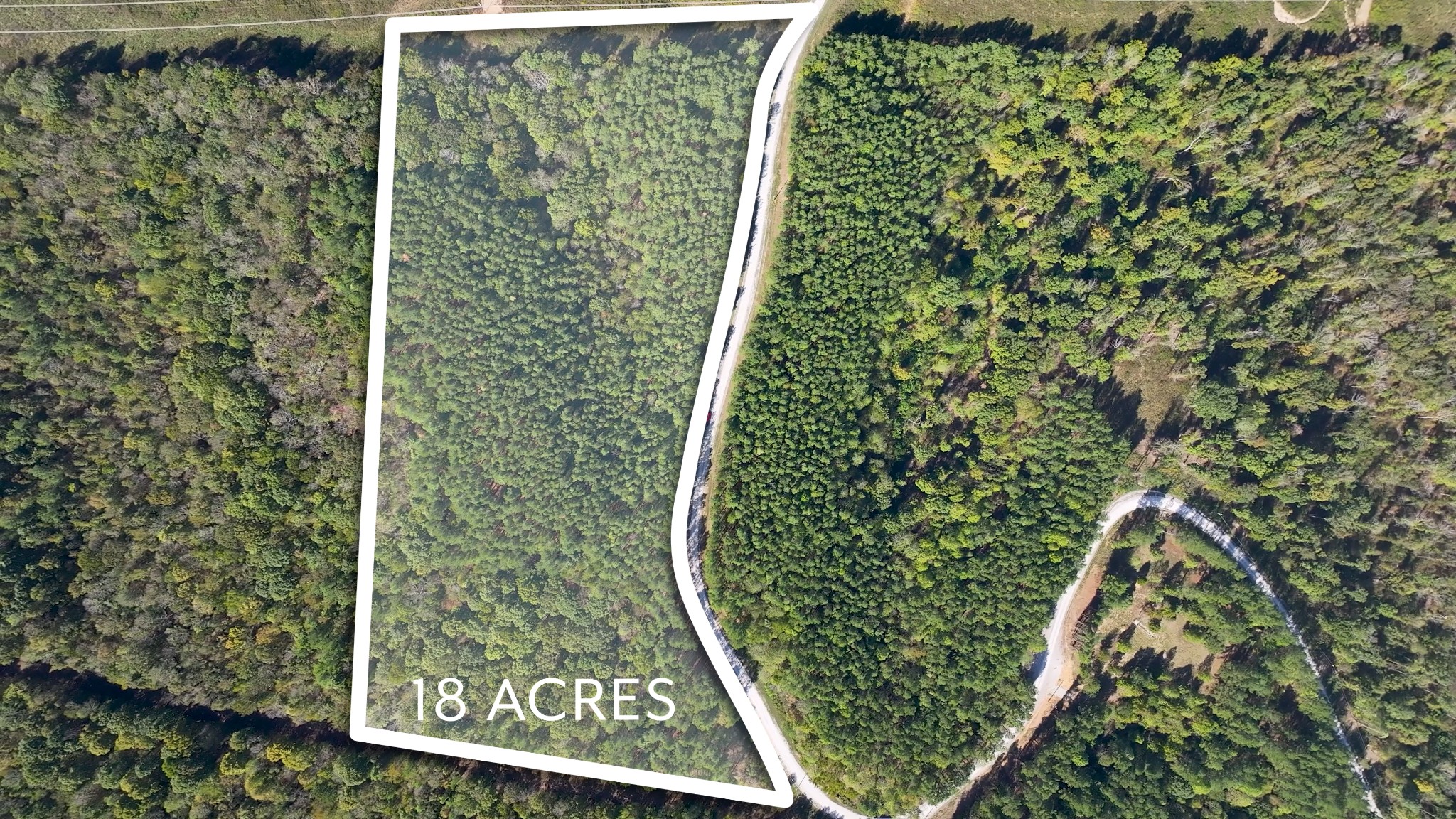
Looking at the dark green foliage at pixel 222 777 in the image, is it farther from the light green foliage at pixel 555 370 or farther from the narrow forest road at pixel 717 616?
the narrow forest road at pixel 717 616

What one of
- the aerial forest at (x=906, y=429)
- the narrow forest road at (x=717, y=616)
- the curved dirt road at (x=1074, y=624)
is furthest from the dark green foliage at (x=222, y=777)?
the curved dirt road at (x=1074, y=624)

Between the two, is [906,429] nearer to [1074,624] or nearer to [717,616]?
[1074,624]

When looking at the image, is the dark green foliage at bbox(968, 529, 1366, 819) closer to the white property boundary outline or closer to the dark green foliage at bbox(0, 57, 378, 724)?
the white property boundary outline

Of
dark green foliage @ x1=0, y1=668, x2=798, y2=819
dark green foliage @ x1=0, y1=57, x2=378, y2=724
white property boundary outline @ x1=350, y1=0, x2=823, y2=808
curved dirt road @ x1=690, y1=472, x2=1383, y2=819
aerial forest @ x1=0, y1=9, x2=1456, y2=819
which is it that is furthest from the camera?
curved dirt road @ x1=690, y1=472, x2=1383, y2=819

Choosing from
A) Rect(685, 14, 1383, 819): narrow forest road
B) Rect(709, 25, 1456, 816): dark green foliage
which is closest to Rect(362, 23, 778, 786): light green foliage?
Rect(685, 14, 1383, 819): narrow forest road

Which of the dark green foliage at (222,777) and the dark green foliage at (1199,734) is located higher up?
the dark green foliage at (1199,734)

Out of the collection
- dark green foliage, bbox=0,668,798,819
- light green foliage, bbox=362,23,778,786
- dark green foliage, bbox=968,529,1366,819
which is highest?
light green foliage, bbox=362,23,778,786
